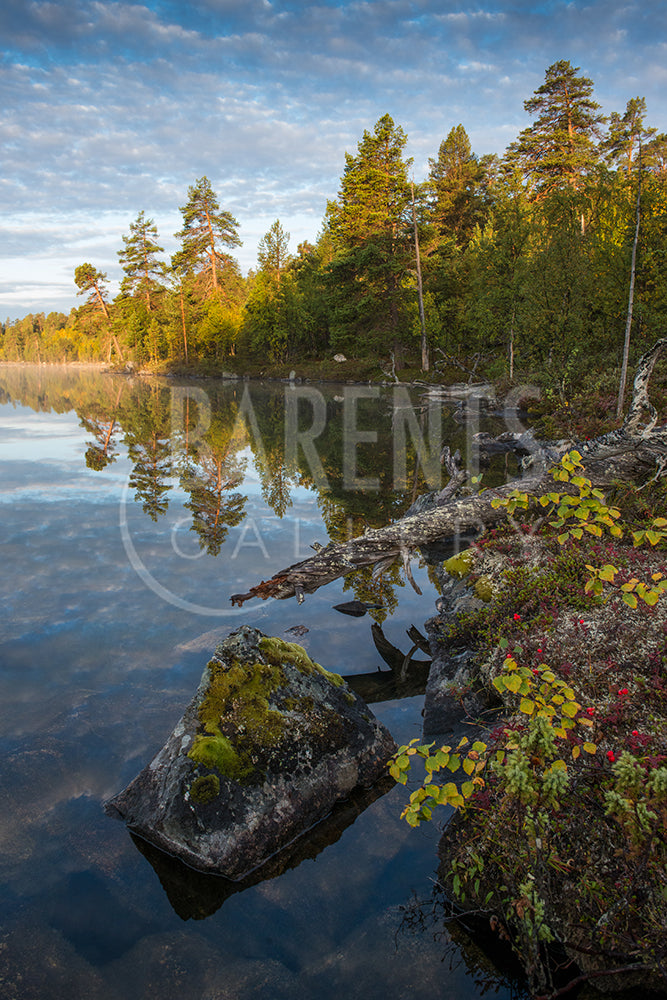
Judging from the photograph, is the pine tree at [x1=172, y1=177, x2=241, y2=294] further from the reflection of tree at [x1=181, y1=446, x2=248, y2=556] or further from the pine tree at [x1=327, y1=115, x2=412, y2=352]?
the reflection of tree at [x1=181, y1=446, x2=248, y2=556]

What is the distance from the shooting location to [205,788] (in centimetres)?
446

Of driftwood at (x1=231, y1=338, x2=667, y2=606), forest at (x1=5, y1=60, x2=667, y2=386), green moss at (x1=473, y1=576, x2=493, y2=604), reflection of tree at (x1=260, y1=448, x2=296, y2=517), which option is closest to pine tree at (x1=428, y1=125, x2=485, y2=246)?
forest at (x1=5, y1=60, x2=667, y2=386)

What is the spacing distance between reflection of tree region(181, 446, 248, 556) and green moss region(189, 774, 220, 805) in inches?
275

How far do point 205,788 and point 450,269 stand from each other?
174 feet

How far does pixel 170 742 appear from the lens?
4953 mm

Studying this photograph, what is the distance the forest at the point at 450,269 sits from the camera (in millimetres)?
24078

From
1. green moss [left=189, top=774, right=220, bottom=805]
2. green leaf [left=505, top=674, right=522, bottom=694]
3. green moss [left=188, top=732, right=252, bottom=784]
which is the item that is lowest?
green moss [left=189, top=774, right=220, bottom=805]

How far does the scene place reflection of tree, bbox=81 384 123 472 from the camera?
20.1 meters

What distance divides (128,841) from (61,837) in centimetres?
60

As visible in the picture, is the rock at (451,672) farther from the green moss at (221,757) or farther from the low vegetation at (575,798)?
the green moss at (221,757)

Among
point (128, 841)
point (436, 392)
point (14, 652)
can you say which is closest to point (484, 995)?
point (128, 841)

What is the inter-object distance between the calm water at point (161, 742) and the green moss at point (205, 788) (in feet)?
1.94

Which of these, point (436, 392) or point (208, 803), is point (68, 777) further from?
point (436, 392)

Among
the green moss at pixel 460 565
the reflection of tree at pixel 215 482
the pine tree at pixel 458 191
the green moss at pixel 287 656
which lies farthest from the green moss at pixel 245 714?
the pine tree at pixel 458 191
